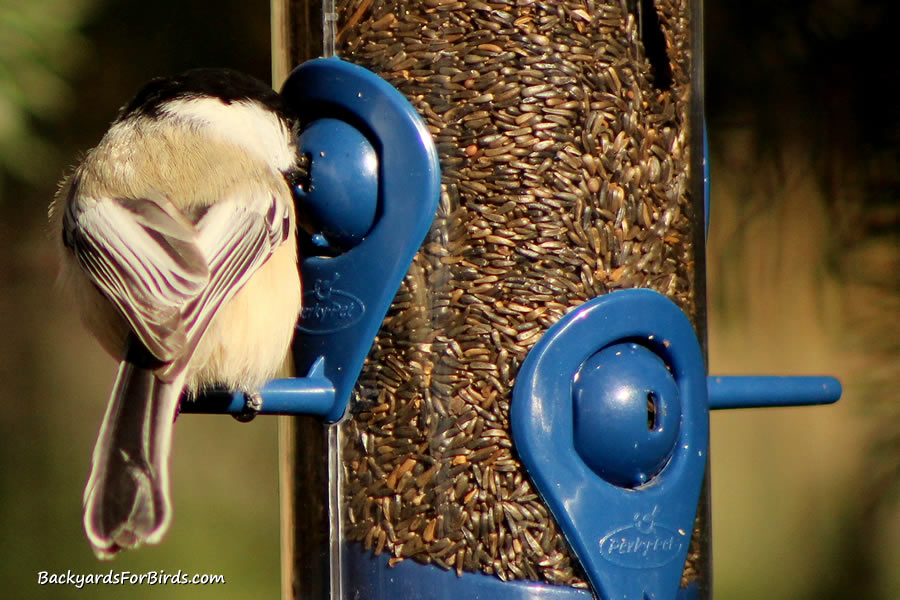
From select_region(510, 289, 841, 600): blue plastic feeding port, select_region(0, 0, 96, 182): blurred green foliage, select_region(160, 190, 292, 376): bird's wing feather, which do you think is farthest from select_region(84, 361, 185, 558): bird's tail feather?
select_region(0, 0, 96, 182): blurred green foliage

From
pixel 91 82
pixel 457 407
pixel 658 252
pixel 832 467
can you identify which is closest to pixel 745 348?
pixel 832 467

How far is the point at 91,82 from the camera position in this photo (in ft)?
9.75

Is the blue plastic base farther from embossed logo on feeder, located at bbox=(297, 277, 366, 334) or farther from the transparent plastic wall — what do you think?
embossed logo on feeder, located at bbox=(297, 277, 366, 334)

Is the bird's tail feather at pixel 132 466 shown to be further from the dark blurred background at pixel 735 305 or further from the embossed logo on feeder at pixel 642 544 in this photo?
the dark blurred background at pixel 735 305

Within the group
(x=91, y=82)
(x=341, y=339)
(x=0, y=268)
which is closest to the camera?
(x=341, y=339)

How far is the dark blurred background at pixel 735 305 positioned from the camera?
252 centimetres

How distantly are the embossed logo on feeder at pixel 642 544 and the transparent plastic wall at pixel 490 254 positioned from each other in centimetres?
6

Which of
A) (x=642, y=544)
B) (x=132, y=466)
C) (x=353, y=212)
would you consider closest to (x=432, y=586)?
(x=642, y=544)

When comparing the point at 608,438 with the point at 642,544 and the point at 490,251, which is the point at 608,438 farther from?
the point at 490,251

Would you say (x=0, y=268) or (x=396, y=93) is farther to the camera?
(x=0, y=268)

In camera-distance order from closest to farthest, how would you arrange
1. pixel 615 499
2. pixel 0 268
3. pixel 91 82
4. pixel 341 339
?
1. pixel 615 499
2. pixel 341 339
3. pixel 91 82
4. pixel 0 268

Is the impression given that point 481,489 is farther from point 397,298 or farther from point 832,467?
point 832,467

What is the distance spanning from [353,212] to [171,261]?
286 millimetres

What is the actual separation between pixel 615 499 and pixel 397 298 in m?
0.45
